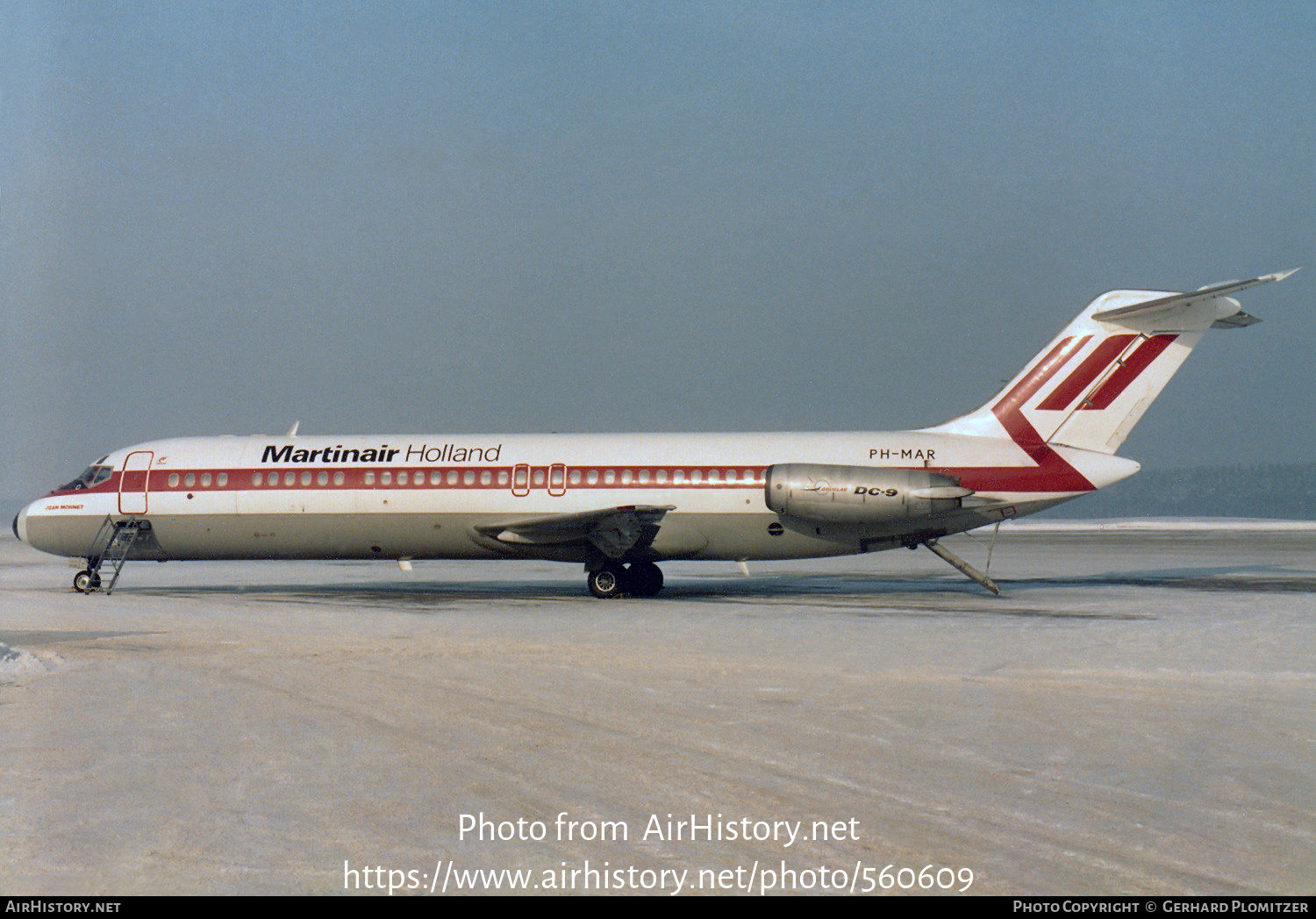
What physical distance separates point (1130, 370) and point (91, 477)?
2088cm

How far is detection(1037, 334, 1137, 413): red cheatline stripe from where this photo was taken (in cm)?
2158

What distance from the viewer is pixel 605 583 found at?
22.5m

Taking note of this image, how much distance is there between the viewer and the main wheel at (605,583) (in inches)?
885

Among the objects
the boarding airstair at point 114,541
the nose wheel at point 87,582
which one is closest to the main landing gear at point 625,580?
the boarding airstair at point 114,541

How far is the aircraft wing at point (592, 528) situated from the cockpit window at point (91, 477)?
26.9ft

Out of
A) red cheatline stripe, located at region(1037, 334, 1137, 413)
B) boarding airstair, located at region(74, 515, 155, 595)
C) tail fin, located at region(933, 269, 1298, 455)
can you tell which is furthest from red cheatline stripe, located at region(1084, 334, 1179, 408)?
boarding airstair, located at region(74, 515, 155, 595)

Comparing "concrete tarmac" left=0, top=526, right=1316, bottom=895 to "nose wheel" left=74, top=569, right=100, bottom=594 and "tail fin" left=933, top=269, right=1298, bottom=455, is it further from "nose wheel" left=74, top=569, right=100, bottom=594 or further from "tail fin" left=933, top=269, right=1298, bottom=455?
"nose wheel" left=74, top=569, right=100, bottom=594

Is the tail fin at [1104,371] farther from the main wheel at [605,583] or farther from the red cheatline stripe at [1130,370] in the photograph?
the main wheel at [605,583]

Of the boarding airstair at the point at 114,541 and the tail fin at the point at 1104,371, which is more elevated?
the tail fin at the point at 1104,371

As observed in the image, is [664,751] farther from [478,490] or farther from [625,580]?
[478,490]

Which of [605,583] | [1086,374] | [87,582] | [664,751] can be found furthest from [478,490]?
[664,751]

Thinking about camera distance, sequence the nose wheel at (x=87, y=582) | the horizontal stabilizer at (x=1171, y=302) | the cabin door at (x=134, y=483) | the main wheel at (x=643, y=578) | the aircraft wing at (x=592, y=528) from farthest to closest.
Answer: the cabin door at (x=134, y=483) → the nose wheel at (x=87, y=582) → the main wheel at (x=643, y=578) → the aircraft wing at (x=592, y=528) → the horizontal stabilizer at (x=1171, y=302)
